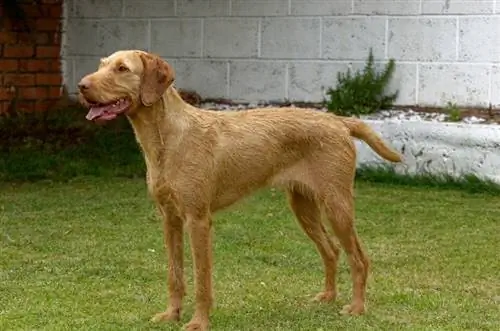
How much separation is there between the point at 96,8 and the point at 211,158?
750 centimetres

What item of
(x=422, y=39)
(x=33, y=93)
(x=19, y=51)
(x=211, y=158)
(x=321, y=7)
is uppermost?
(x=321, y=7)

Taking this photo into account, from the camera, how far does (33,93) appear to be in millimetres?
12359

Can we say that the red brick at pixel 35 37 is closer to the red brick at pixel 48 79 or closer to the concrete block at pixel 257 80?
the red brick at pixel 48 79

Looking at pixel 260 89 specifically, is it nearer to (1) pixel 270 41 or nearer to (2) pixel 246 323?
(1) pixel 270 41

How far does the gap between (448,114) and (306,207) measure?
415 cm

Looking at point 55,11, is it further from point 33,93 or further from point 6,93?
point 6,93

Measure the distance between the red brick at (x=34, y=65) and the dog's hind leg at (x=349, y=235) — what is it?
7.03 m

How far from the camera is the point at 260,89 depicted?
11492mm

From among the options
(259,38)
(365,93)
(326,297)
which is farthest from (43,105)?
(326,297)

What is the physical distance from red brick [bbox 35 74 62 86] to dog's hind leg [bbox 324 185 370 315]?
7.19 meters

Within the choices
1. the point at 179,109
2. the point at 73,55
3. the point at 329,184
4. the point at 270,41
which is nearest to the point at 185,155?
the point at 179,109

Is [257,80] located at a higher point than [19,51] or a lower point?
lower

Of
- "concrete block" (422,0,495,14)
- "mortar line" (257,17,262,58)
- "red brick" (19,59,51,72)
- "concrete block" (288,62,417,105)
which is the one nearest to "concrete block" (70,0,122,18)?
"red brick" (19,59,51,72)

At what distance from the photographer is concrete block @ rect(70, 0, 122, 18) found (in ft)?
41.2
